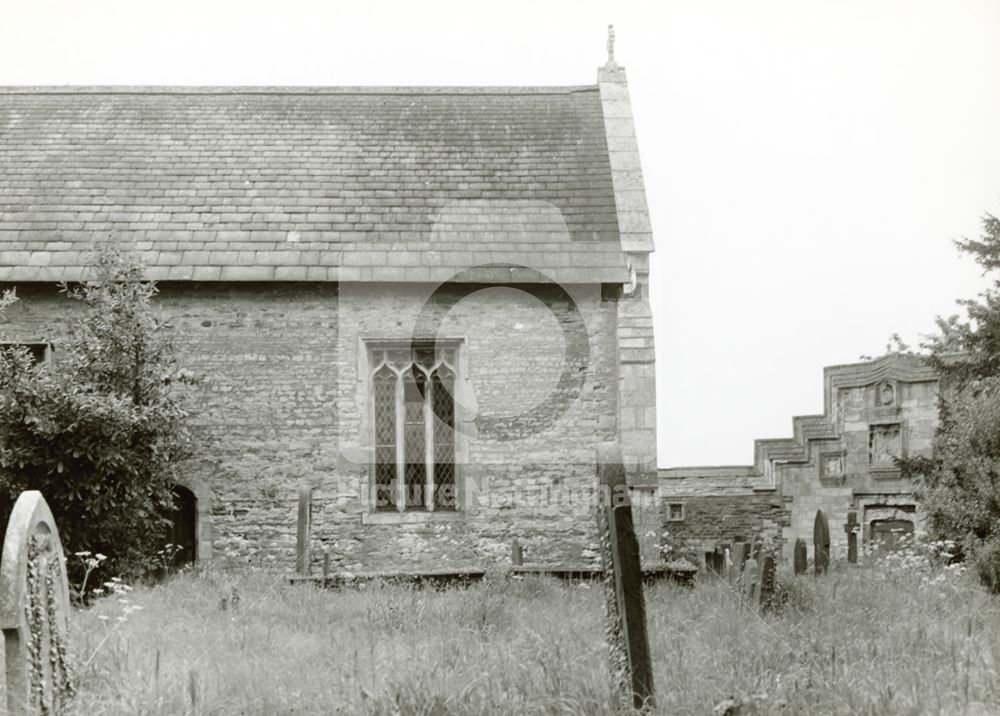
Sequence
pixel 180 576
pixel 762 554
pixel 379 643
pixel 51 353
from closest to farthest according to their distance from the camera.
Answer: pixel 379 643 < pixel 762 554 < pixel 180 576 < pixel 51 353

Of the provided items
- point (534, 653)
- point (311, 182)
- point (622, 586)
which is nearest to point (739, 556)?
point (534, 653)

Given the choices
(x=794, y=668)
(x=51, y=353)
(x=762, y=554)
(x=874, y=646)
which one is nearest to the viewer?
(x=794, y=668)

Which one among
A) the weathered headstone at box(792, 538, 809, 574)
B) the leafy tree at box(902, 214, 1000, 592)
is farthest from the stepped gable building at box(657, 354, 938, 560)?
the weathered headstone at box(792, 538, 809, 574)

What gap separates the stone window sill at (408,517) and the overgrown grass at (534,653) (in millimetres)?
4561

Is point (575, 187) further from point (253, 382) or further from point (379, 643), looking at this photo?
point (379, 643)

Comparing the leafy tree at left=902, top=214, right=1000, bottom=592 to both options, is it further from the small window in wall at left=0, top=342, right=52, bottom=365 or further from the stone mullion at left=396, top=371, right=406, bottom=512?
the small window in wall at left=0, top=342, right=52, bottom=365

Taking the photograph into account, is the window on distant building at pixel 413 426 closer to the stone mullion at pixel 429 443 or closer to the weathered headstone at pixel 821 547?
the stone mullion at pixel 429 443

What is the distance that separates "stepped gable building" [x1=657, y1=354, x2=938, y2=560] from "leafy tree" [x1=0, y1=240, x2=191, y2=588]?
31.4 ft

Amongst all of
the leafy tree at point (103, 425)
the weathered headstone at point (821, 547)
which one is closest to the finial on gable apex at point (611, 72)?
the leafy tree at point (103, 425)

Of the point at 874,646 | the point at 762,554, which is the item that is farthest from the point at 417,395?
the point at 874,646

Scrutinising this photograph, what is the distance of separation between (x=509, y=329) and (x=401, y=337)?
1418mm

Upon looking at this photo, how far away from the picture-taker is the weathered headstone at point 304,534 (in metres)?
12.4

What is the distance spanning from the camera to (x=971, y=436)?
9273 mm

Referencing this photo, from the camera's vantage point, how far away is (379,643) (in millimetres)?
7363
